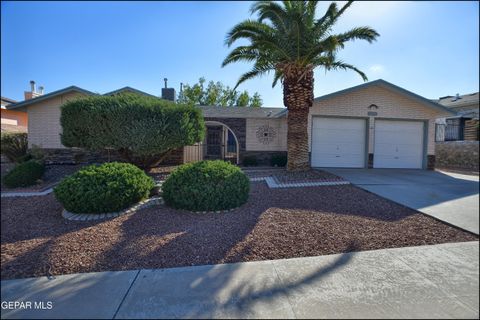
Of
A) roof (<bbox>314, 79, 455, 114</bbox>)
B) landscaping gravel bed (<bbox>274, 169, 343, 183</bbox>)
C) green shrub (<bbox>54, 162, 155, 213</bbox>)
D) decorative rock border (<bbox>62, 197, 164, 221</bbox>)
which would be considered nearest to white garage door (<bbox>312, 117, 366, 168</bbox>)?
roof (<bbox>314, 79, 455, 114</bbox>)

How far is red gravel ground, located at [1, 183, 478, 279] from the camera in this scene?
3.52 metres

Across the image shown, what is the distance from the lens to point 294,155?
9.53 metres

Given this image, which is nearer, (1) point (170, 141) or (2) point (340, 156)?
(1) point (170, 141)

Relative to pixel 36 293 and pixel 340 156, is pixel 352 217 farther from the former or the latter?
pixel 340 156

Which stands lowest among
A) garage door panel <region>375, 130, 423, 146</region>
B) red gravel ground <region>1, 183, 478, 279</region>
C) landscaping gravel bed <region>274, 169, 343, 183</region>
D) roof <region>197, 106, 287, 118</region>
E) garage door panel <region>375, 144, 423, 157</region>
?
red gravel ground <region>1, 183, 478, 279</region>

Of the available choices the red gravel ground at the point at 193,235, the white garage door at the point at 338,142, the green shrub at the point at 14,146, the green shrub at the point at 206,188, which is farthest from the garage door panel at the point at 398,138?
the green shrub at the point at 14,146

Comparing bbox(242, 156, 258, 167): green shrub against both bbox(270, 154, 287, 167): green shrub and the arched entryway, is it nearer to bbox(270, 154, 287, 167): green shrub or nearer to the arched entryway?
bbox(270, 154, 287, 167): green shrub

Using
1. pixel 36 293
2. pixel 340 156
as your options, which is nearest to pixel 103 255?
pixel 36 293

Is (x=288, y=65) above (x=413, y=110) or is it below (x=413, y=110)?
above

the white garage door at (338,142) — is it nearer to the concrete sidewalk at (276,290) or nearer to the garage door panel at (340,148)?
the garage door panel at (340,148)

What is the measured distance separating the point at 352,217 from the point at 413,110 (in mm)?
10287

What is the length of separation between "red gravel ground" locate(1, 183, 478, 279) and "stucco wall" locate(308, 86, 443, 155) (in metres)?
7.30

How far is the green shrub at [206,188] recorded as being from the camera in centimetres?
559

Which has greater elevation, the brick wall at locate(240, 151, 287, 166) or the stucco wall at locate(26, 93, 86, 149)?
the stucco wall at locate(26, 93, 86, 149)
